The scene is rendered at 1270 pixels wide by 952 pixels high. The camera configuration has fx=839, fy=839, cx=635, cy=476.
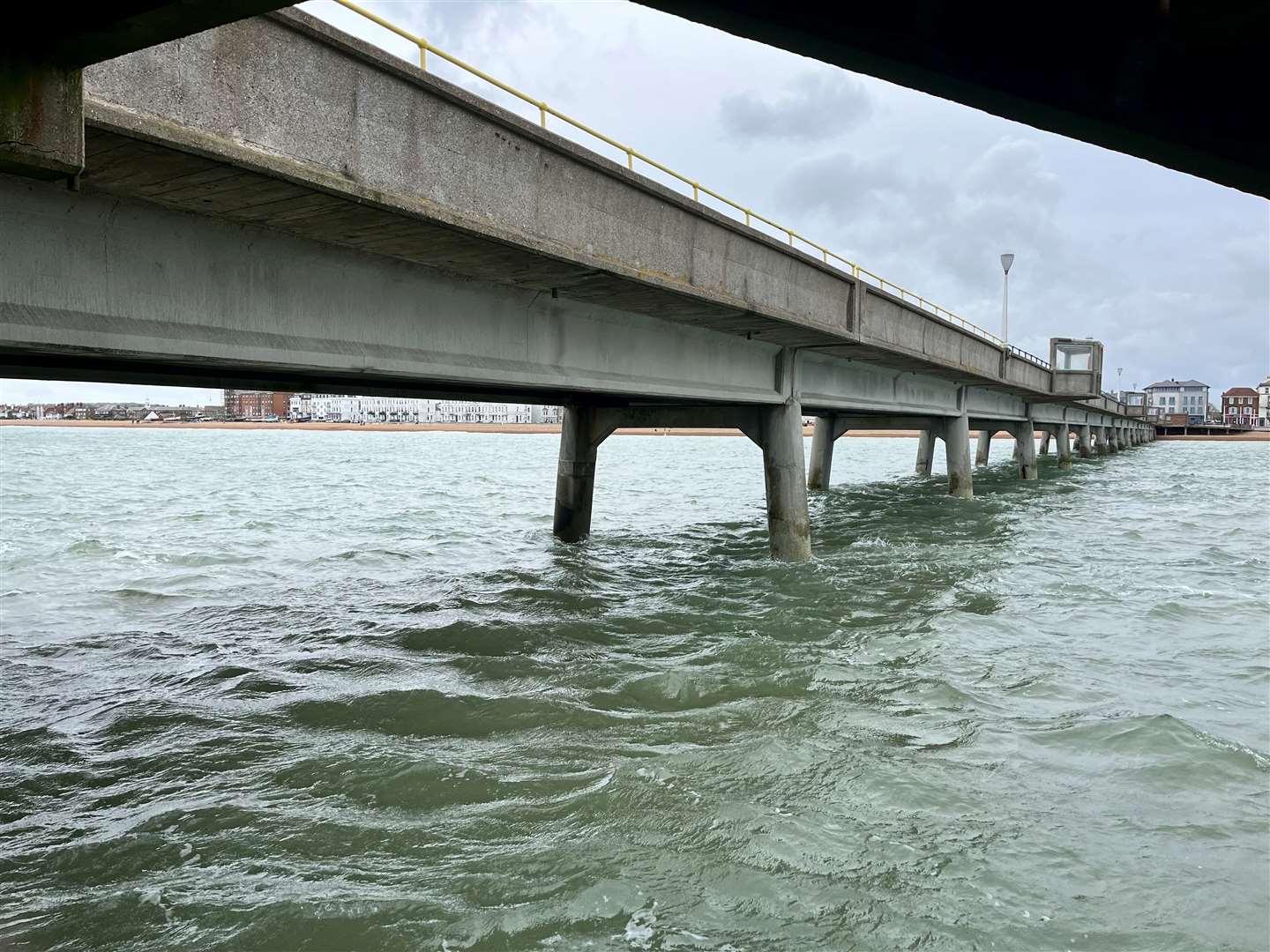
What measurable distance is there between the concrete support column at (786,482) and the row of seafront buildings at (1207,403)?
557ft

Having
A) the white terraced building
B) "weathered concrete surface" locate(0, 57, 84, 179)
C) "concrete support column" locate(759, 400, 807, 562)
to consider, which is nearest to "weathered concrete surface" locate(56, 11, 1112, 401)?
"weathered concrete surface" locate(0, 57, 84, 179)

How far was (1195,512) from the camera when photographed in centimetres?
2423

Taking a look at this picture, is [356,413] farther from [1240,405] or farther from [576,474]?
[1240,405]

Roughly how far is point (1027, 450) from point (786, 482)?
28.6m

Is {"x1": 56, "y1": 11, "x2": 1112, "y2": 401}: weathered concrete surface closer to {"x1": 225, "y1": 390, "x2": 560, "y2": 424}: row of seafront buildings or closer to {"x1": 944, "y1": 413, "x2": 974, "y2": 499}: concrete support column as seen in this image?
{"x1": 944, "y1": 413, "x2": 974, "y2": 499}: concrete support column

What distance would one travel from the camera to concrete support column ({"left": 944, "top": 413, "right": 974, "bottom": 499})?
28766 millimetres

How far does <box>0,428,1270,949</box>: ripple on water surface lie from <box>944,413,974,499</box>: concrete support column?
13.8 metres

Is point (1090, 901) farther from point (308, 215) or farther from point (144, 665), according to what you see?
point (144, 665)

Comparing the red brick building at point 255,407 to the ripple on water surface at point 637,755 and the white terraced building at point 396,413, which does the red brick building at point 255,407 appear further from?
the ripple on water surface at point 637,755

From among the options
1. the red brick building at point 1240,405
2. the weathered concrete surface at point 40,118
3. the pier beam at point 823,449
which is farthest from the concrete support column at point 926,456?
the red brick building at point 1240,405

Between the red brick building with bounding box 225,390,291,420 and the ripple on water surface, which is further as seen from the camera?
the red brick building with bounding box 225,390,291,420

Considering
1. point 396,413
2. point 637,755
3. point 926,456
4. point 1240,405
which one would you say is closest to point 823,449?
point 926,456

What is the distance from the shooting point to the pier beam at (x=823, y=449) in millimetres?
29359

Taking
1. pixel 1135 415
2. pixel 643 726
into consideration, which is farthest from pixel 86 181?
pixel 1135 415
